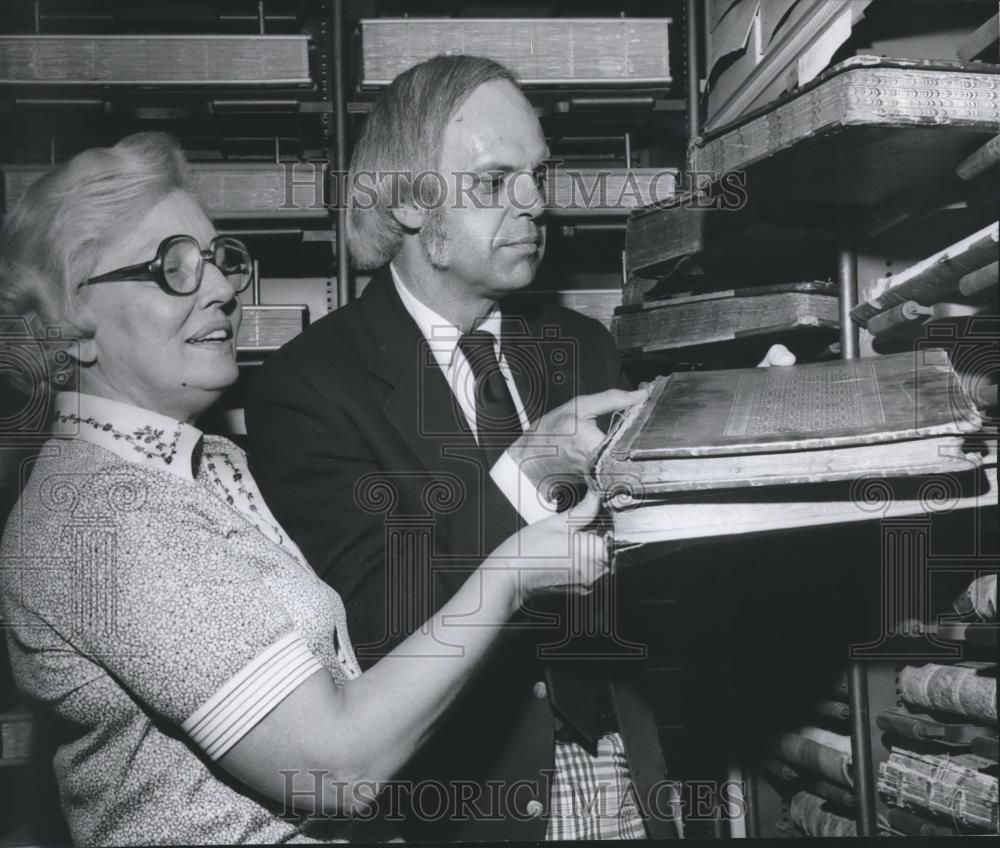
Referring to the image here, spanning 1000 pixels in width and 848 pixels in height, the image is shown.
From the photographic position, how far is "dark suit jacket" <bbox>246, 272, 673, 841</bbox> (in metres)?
0.96

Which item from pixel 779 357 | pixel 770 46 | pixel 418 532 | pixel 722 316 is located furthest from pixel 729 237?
pixel 418 532

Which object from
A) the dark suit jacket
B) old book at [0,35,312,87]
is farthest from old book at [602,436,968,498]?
old book at [0,35,312,87]

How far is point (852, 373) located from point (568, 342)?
521 millimetres

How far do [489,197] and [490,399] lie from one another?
270mm

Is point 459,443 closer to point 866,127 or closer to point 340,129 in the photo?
point 866,127

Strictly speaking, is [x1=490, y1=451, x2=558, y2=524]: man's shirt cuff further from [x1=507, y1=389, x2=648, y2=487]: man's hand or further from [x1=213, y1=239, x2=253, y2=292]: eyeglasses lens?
[x1=213, y1=239, x2=253, y2=292]: eyeglasses lens

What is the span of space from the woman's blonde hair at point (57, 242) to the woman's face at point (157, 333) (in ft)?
0.05

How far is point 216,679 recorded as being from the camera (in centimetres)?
68

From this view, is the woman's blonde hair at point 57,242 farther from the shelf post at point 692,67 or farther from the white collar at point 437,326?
the shelf post at point 692,67

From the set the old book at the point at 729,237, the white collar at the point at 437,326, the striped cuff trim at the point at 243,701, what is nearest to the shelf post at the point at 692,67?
the old book at the point at 729,237

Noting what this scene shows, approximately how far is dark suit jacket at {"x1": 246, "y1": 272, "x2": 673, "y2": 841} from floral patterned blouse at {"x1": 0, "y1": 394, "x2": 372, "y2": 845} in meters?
0.16

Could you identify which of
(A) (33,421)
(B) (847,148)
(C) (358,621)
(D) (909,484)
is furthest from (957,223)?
(A) (33,421)

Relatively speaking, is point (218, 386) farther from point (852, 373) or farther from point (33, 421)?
point (852, 373)

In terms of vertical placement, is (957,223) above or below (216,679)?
above
